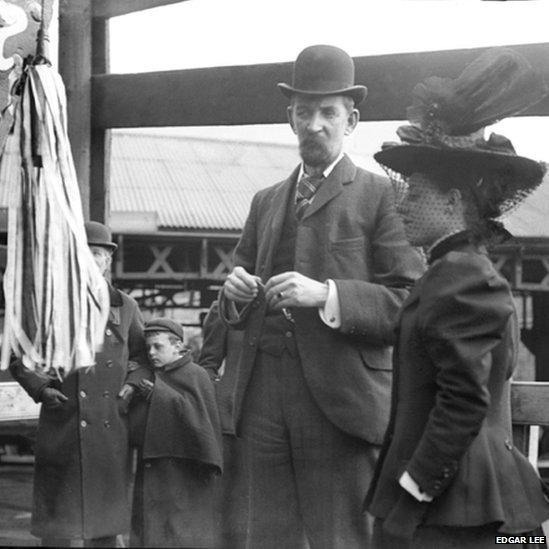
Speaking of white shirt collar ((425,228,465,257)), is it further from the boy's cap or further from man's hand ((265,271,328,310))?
the boy's cap

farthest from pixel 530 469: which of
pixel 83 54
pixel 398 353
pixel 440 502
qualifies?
pixel 83 54

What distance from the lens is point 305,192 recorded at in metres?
2.42

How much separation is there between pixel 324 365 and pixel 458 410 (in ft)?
1.89

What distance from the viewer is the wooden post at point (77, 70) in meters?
2.76

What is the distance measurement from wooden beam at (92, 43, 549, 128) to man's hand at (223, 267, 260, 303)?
551 millimetres

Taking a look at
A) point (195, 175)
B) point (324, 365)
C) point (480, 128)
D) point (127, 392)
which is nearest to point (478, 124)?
point (480, 128)

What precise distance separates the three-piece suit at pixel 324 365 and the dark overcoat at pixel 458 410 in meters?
0.34

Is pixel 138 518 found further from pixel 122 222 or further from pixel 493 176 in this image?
pixel 493 176

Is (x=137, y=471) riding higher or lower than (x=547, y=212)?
lower

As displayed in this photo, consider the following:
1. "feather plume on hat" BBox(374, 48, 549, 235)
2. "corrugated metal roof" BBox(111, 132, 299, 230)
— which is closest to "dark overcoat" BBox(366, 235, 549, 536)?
"feather plume on hat" BBox(374, 48, 549, 235)

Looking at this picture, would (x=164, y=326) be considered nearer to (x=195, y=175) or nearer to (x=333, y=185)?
(x=195, y=175)

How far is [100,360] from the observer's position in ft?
11.0

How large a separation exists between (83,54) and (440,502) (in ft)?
5.53

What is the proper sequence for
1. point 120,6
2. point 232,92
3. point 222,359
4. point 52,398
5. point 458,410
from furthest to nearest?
point 222,359
point 52,398
point 120,6
point 232,92
point 458,410
